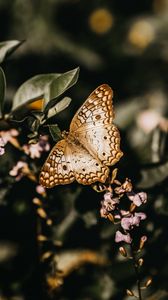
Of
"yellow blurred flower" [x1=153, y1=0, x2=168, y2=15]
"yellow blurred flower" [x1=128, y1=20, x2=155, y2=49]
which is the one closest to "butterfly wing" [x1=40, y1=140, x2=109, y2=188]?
"yellow blurred flower" [x1=128, y1=20, x2=155, y2=49]

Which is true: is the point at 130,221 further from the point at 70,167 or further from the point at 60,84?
the point at 60,84

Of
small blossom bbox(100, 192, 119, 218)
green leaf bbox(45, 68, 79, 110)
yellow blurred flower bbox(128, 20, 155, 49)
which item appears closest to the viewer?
small blossom bbox(100, 192, 119, 218)

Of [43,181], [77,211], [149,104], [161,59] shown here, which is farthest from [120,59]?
[43,181]

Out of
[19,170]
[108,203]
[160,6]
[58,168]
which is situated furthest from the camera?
[160,6]

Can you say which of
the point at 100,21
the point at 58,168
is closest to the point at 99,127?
the point at 58,168

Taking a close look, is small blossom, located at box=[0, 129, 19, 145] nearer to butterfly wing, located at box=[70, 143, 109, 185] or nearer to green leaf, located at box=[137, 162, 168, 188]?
butterfly wing, located at box=[70, 143, 109, 185]

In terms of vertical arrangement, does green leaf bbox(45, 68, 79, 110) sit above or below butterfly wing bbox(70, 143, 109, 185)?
above
